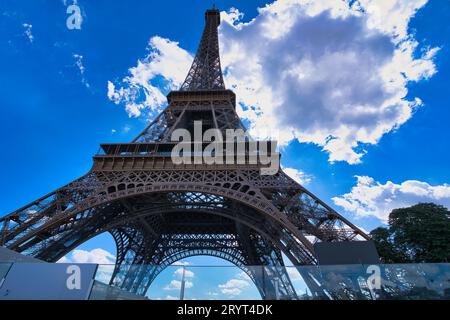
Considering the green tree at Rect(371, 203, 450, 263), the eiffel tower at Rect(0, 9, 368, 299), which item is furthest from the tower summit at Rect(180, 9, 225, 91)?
the green tree at Rect(371, 203, 450, 263)

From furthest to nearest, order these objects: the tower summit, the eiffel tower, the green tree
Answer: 1. the tower summit
2. the green tree
3. the eiffel tower

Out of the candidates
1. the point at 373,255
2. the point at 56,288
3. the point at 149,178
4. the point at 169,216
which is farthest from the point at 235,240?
the point at 56,288

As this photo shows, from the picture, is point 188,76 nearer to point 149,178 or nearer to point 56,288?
point 149,178

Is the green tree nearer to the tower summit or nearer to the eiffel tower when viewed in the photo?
the eiffel tower

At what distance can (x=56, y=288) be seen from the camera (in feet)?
20.1

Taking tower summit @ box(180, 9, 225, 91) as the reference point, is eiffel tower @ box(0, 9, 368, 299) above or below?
below

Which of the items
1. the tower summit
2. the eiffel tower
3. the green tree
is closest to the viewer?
the eiffel tower

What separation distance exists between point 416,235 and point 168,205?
59.3 feet

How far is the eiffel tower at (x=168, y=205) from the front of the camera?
1498 cm

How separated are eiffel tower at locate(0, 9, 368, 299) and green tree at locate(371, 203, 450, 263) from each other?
7511 mm

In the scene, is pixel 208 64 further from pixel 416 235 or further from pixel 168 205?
pixel 416 235

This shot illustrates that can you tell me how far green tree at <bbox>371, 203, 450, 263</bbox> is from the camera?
17.4 metres

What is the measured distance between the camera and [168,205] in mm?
21141
